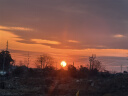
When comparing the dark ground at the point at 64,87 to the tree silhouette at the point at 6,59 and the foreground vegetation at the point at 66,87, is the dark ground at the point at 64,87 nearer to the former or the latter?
the foreground vegetation at the point at 66,87

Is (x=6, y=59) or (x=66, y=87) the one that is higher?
(x=6, y=59)

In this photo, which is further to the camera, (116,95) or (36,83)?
(36,83)

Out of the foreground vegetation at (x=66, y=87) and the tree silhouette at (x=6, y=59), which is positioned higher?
the tree silhouette at (x=6, y=59)

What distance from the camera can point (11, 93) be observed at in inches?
1357

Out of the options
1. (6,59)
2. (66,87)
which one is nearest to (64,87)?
(66,87)

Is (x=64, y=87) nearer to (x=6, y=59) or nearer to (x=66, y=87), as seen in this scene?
(x=66, y=87)

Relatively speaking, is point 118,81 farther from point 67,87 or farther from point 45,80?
point 45,80

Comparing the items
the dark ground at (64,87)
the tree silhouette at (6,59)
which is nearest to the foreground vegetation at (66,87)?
the dark ground at (64,87)

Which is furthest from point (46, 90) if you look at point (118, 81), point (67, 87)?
point (118, 81)

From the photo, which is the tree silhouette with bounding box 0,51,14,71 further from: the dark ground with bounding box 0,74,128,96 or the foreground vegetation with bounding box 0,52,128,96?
the dark ground with bounding box 0,74,128,96

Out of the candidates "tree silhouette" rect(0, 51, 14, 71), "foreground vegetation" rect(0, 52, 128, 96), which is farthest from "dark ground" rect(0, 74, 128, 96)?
"tree silhouette" rect(0, 51, 14, 71)

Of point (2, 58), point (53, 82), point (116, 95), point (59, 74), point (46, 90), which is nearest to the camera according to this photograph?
point (116, 95)

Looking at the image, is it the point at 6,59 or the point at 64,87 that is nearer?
the point at 64,87

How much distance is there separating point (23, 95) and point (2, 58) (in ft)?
165
